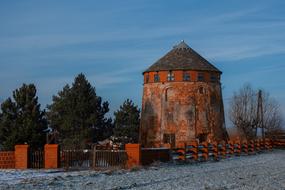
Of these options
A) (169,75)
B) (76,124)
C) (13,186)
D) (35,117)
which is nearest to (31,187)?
(13,186)

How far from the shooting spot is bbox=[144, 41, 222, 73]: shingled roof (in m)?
55.0

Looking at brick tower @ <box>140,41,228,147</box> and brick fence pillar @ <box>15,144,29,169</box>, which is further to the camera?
brick tower @ <box>140,41,228,147</box>

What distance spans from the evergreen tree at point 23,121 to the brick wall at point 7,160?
29.7 feet

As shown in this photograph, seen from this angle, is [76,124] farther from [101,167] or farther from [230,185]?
[230,185]

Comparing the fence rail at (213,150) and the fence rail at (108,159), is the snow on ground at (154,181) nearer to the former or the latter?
the fence rail at (108,159)

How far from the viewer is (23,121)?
4138 centimetres

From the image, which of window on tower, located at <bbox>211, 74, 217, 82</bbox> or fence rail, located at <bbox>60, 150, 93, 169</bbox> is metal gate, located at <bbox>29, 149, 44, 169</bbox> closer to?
fence rail, located at <bbox>60, 150, 93, 169</bbox>

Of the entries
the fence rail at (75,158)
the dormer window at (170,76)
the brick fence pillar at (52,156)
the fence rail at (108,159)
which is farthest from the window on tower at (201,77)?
the brick fence pillar at (52,156)

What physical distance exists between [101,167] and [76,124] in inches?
860

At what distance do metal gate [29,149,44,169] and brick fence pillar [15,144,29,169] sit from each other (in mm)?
348

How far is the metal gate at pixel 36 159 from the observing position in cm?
3111

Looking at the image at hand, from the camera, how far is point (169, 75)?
181 feet

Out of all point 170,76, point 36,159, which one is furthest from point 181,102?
point 36,159

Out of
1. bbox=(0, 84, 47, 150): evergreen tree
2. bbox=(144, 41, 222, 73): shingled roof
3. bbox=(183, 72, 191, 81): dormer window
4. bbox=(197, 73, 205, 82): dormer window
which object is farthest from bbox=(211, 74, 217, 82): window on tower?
bbox=(0, 84, 47, 150): evergreen tree
